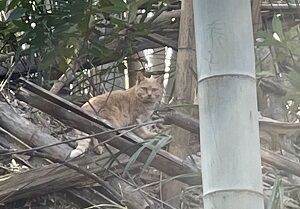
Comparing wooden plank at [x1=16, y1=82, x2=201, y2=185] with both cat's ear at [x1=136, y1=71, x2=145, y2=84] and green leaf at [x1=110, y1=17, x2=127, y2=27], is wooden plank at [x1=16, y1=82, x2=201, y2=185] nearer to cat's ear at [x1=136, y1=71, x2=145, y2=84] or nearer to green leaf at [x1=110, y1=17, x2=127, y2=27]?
green leaf at [x1=110, y1=17, x2=127, y2=27]

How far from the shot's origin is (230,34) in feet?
3.15

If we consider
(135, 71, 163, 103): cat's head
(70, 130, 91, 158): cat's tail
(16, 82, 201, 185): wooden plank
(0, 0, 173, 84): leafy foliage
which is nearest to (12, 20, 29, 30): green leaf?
(0, 0, 173, 84): leafy foliage

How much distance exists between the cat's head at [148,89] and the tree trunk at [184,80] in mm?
1616

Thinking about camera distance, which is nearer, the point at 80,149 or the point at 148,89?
the point at 80,149

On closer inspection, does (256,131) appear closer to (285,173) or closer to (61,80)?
(285,173)

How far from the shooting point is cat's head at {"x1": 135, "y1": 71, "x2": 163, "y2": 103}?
372 cm

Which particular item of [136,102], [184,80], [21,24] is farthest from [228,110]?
[136,102]

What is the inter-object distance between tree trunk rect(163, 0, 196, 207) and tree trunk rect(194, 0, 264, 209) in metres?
0.99

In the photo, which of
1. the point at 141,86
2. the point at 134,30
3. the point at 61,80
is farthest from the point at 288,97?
the point at 141,86

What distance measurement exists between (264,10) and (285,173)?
A: 91 centimetres

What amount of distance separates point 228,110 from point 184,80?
1105 millimetres

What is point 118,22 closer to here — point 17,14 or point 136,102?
point 17,14

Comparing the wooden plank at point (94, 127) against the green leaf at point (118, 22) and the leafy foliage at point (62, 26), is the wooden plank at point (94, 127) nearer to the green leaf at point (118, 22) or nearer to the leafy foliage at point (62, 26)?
the leafy foliage at point (62, 26)

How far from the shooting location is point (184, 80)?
6.75 ft
